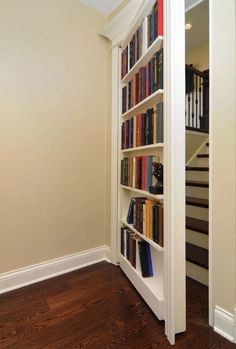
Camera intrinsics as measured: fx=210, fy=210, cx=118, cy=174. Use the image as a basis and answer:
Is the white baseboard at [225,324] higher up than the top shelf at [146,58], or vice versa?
the top shelf at [146,58]

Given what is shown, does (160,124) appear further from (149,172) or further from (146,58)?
(146,58)

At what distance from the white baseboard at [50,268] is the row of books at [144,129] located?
3.98 ft

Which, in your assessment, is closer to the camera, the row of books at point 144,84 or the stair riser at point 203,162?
the row of books at point 144,84

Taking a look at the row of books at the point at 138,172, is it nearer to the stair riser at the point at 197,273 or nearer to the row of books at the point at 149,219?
the row of books at the point at 149,219

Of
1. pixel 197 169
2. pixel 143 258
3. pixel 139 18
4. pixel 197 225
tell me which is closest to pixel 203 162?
pixel 197 169

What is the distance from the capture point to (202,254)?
1892 mm

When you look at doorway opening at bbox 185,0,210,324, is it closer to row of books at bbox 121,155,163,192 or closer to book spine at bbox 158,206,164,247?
book spine at bbox 158,206,164,247

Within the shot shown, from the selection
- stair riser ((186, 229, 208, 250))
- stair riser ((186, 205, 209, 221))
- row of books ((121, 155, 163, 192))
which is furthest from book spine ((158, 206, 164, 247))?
stair riser ((186, 205, 209, 221))

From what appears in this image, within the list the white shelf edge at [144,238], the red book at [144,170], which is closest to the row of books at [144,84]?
the red book at [144,170]

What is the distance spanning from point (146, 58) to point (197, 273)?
188cm

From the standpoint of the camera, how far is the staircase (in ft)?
6.01

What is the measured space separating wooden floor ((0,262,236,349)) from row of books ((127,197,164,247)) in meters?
0.53

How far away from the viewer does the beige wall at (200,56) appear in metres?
3.87

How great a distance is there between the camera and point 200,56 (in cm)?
398
